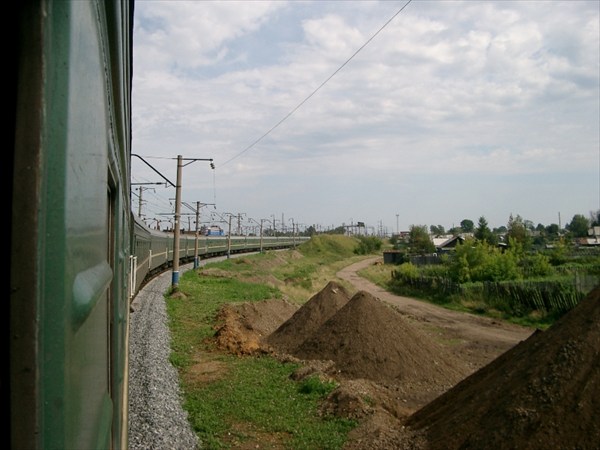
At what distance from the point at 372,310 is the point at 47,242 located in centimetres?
1145

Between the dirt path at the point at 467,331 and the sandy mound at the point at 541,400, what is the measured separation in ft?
24.4

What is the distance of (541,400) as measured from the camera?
216 inches

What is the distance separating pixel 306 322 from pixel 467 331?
9752 millimetres

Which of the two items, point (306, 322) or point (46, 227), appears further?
point (306, 322)

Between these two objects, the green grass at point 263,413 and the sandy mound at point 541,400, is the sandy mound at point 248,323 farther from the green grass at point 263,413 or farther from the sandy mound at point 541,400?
the sandy mound at point 541,400

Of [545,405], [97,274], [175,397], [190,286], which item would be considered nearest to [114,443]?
[97,274]

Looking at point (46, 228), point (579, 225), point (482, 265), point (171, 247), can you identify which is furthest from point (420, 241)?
point (46, 228)

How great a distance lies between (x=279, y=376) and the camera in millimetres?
9844

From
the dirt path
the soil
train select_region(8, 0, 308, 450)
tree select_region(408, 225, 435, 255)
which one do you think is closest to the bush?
tree select_region(408, 225, 435, 255)

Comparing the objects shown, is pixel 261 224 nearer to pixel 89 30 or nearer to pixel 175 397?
pixel 175 397

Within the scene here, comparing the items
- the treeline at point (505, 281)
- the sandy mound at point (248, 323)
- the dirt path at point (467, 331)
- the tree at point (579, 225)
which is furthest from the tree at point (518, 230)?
the tree at point (579, 225)

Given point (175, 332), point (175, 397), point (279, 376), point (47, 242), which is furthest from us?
point (175, 332)

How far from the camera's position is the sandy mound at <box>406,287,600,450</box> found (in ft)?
16.7

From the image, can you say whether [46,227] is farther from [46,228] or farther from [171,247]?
[171,247]
